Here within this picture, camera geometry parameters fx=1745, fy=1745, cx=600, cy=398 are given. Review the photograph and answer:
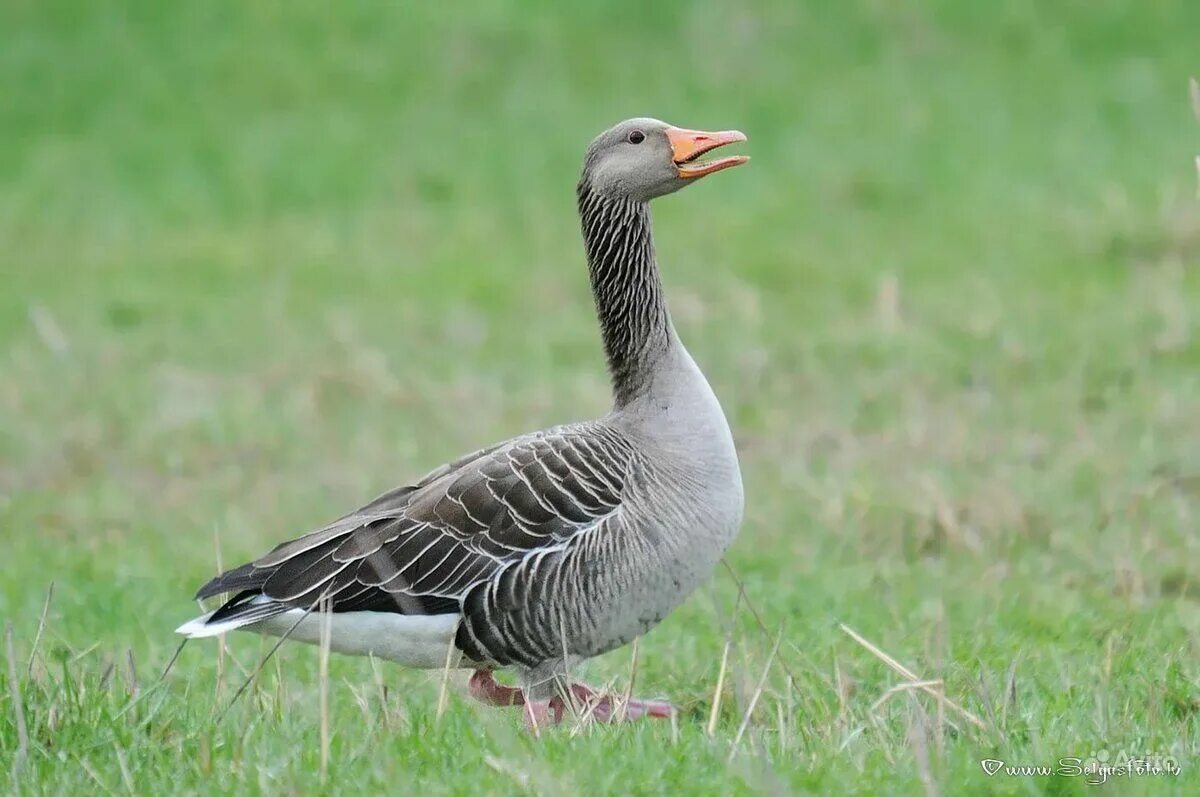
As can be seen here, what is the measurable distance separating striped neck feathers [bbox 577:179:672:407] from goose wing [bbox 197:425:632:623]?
1.20 feet

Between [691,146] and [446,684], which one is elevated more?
[691,146]

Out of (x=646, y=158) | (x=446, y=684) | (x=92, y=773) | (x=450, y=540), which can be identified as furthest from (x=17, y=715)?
(x=646, y=158)

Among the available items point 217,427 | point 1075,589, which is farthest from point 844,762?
point 217,427

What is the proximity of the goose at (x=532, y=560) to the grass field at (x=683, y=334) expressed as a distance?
13.0 inches

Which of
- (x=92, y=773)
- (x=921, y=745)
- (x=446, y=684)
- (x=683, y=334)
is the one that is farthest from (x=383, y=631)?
(x=683, y=334)

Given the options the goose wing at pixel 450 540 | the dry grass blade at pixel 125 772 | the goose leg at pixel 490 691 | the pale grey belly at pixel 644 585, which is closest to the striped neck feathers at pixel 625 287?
the goose wing at pixel 450 540

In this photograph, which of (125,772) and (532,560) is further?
(532,560)

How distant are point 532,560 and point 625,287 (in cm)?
112

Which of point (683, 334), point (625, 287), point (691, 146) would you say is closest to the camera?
point (691, 146)

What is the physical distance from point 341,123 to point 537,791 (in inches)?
612

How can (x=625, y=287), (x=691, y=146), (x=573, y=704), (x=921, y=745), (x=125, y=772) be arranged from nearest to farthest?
1. (x=921, y=745)
2. (x=125, y=772)
3. (x=573, y=704)
4. (x=691, y=146)
5. (x=625, y=287)

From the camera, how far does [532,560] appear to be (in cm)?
550

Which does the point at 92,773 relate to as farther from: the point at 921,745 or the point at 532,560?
the point at 921,745

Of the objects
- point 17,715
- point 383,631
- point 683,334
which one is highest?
point 17,715
